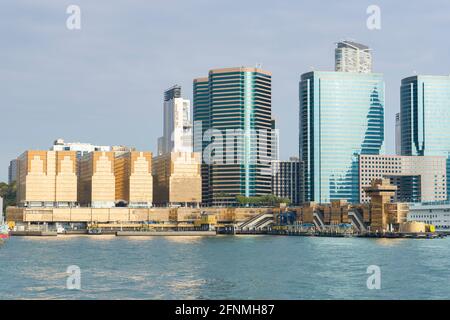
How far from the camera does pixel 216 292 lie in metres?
64.2

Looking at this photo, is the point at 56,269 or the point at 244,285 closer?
the point at 244,285
